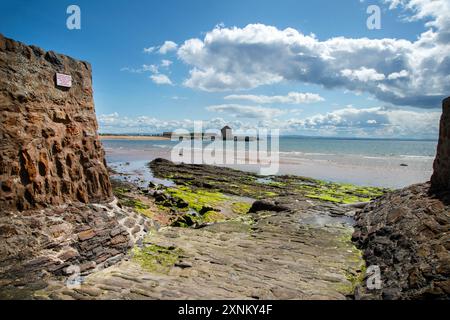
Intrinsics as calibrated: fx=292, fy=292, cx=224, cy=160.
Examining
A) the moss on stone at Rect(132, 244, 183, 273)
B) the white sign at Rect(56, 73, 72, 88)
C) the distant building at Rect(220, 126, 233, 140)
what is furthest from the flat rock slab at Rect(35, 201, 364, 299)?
the distant building at Rect(220, 126, 233, 140)

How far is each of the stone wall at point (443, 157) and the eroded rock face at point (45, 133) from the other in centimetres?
1109

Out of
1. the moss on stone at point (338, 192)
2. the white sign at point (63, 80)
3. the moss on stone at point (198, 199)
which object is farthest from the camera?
the moss on stone at point (338, 192)

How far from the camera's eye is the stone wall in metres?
9.61

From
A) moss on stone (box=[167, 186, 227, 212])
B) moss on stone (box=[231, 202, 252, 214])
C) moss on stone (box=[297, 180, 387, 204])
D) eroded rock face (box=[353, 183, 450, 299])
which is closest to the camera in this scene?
eroded rock face (box=[353, 183, 450, 299])

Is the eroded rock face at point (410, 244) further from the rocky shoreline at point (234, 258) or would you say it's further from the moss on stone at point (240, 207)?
the moss on stone at point (240, 207)

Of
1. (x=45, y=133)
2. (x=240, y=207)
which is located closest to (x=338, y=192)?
(x=240, y=207)

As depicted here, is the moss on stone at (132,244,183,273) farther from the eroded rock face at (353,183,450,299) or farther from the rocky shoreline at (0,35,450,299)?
the eroded rock face at (353,183,450,299)

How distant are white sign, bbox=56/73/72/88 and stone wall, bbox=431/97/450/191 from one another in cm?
1200

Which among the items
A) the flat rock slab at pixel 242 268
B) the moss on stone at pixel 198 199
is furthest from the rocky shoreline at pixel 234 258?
the moss on stone at pixel 198 199

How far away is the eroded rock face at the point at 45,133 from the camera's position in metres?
6.95

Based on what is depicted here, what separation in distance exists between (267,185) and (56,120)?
20863mm

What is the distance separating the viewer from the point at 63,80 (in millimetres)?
8359

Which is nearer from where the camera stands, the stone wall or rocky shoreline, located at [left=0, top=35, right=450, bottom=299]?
rocky shoreline, located at [left=0, top=35, right=450, bottom=299]

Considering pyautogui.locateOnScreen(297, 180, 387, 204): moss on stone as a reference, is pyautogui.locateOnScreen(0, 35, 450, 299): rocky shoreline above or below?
above
